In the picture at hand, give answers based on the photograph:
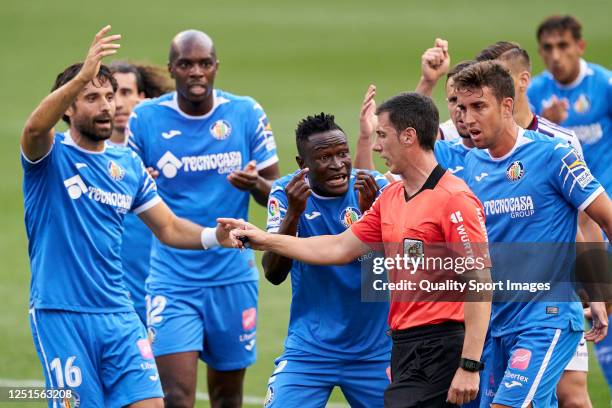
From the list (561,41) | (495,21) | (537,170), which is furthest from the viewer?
(495,21)

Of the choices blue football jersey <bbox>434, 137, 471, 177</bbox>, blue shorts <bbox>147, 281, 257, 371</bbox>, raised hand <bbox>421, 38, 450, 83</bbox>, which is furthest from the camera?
blue shorts <bbox>147, 281, 257, 371</bbox>

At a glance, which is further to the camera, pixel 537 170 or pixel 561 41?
pixel 561 41

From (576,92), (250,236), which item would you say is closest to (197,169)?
(250,236)

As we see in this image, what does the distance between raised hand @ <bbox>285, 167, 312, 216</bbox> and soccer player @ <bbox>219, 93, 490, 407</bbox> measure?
0.45 meters

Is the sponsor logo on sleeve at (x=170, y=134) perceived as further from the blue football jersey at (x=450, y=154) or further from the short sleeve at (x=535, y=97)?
the short sleeve at (x=535, y=97)

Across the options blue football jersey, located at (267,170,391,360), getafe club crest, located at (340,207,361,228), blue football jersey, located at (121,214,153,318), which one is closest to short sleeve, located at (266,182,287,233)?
blue football jersey, located at (267,170,391,360)

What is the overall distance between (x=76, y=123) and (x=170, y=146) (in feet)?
5.63

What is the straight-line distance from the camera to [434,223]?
Result: 666 cm

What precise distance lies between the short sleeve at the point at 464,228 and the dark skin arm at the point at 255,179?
234cm

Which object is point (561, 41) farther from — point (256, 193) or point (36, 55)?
point (36, 55)

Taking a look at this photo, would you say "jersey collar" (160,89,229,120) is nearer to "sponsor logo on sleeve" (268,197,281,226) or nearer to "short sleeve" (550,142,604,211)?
"sponsor logo on sleeve" (268,197,281,226)

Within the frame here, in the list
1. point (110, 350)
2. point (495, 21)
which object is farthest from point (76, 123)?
point (495, 21)

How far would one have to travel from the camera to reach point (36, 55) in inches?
896

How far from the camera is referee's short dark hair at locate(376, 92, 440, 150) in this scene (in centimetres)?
692
